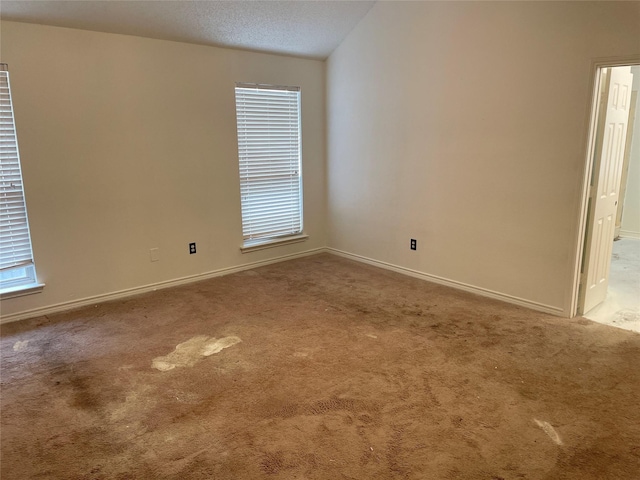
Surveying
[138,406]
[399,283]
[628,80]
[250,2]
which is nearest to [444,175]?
[399,283]

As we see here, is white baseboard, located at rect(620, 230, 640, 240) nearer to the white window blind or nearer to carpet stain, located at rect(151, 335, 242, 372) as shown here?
the white window blind

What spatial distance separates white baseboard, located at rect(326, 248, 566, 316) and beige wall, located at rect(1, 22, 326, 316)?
54.9 inches

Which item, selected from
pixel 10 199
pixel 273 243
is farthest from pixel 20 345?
pixel 273 243

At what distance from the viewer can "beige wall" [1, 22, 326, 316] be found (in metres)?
3.53

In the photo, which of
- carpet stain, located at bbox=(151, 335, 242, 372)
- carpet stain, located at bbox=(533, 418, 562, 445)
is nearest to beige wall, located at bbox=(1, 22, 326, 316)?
carpet stain, located at bbox=(151, 335, 242, 372)

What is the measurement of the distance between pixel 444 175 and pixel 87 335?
3.31m

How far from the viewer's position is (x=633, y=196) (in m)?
6.17

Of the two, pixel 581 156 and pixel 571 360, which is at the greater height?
pixel 581 156

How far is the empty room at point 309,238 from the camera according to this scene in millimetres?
2232

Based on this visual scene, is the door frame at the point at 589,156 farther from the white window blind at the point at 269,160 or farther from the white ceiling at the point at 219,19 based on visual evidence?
the white window blind at the point at 269,160

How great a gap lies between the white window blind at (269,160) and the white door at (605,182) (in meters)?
3.01

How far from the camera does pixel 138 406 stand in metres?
2.46

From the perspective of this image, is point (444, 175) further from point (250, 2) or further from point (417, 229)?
point (250, 2)

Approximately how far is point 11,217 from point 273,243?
2.51 meters
